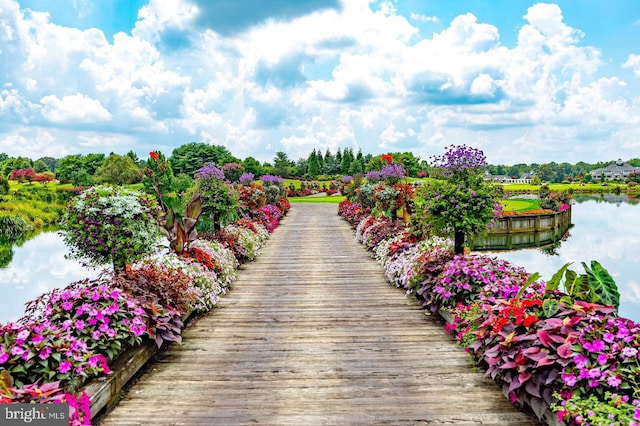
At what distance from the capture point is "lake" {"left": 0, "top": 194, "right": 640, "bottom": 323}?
32.6ft

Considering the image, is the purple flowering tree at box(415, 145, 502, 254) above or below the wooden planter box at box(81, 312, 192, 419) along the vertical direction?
above

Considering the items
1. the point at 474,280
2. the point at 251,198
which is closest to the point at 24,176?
the point at 251,198

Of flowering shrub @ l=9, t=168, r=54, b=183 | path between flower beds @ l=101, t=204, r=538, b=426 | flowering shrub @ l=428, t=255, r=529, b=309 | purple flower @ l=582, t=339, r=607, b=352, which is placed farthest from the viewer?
flowering shrub @ l=9, t=168, r=54, b=183

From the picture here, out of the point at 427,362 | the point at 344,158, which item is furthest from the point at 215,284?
the point at 344,158

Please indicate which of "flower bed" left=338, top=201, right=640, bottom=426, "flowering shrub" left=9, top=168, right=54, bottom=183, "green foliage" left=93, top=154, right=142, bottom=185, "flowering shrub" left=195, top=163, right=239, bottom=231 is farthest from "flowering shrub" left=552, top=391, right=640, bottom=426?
"flowering shrub" left=9, top=168, right=54, bottom=183

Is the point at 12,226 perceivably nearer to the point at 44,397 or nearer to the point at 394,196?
the point at 394,196

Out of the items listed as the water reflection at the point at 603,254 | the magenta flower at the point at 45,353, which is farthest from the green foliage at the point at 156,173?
the water reflection at the point at 603,254

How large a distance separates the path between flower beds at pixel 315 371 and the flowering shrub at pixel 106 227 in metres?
1.12

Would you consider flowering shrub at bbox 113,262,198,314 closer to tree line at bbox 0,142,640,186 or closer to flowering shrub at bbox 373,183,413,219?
flowering shrub at bbox 373,183,413,219

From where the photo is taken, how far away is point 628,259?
1656 centimetres

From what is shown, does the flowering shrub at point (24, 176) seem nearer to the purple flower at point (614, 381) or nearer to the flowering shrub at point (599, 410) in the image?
the flowering shrub at point (599, 410)

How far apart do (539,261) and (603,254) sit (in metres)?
3.73

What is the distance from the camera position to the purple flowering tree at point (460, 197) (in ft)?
18.4

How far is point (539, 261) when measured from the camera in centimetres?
1616
